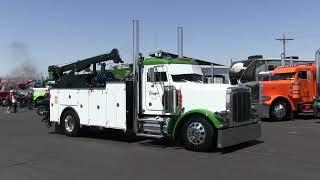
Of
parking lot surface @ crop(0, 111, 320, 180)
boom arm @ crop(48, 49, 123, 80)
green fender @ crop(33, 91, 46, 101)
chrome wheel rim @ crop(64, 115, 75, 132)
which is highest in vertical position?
boom arm @ crop(48, 49, 123, 80)

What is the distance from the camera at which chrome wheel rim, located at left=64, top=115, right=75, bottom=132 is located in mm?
17688

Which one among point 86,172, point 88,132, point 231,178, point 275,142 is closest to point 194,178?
point 231,178

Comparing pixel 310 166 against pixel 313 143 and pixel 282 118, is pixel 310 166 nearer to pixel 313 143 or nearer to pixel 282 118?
pixel 313 143

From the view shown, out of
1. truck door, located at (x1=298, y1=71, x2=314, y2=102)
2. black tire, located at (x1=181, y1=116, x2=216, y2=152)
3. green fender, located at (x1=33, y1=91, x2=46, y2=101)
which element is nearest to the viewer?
black tire, located at (x1=181, y1=116, x2=216, y2=152)

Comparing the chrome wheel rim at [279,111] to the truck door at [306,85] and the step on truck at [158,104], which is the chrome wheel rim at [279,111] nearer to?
the truck door at [306,85]

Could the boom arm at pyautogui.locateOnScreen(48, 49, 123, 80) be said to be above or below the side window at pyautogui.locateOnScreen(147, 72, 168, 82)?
above

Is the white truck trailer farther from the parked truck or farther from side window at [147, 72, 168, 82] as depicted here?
the parked truck

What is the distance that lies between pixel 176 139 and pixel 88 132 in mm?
5426

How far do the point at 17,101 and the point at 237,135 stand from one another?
101 feet

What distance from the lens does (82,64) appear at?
18.3m

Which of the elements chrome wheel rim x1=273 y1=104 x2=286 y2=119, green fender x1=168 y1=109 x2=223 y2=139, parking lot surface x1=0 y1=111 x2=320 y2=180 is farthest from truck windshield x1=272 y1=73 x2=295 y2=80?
green fender x1=168 y1=109 x2=223 y2=139

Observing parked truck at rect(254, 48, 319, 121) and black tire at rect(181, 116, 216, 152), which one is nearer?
black tire at rect(181, 116, 216, 152)

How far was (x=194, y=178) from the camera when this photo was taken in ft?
31.9

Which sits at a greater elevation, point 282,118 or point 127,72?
point 127,72
